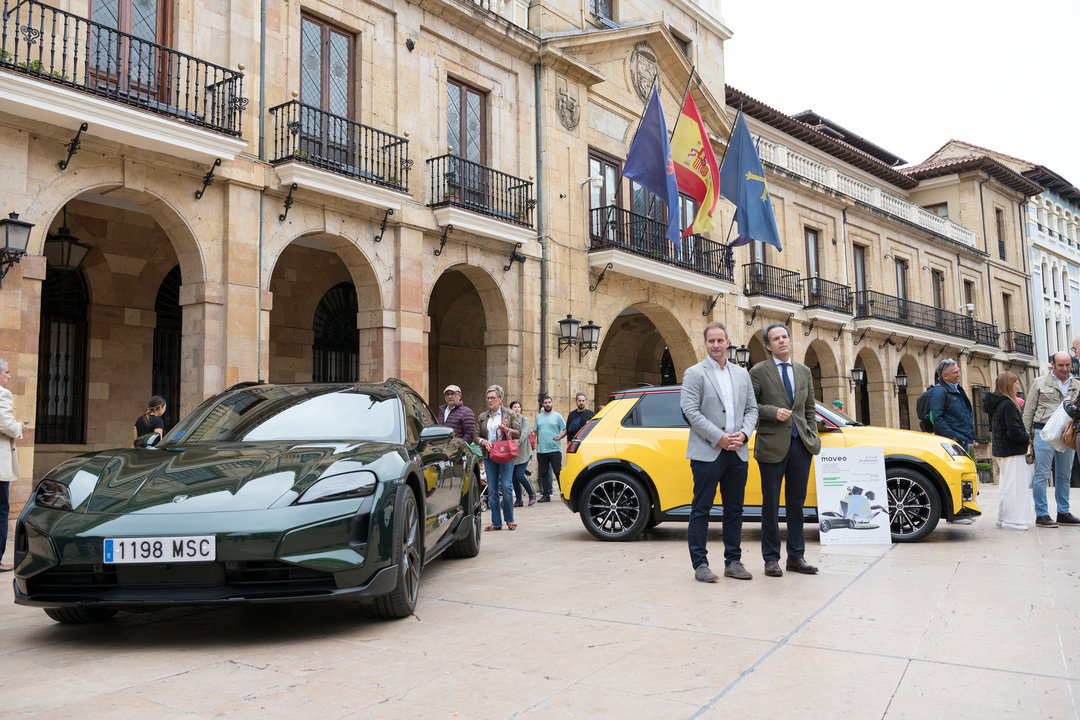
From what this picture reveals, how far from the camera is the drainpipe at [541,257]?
16969 millimetres

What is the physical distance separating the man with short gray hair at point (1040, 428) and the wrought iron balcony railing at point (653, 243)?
10.1 meters

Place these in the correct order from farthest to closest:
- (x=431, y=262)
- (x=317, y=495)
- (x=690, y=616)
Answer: (x=431, y=262) < (x=690, y=616) < (x=317, y=495)

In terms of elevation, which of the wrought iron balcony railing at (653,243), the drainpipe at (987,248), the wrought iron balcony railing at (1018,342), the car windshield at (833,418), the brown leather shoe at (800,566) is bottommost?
the brown leather shoe at (800,566)

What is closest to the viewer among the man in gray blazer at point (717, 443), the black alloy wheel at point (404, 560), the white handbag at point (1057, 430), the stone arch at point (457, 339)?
the black alloy wheel at point (404, 560)

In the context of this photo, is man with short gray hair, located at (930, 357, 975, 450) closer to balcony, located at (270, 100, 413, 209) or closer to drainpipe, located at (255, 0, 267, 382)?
balcony, located at (270, 100, 413, 209)

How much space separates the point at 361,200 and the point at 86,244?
14.7ft

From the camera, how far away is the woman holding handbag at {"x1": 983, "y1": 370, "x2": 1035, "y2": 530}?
8.88 m

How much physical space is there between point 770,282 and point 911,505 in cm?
1703

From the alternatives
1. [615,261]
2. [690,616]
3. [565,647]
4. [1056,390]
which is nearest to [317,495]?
[565,647]

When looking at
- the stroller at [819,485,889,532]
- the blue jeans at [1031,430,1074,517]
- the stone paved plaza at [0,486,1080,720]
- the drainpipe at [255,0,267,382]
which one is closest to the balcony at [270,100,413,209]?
the drainpipe at [255,0,267,382]

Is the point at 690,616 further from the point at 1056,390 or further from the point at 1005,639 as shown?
the point at 1056,390

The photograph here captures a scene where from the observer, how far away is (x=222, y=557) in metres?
4.05

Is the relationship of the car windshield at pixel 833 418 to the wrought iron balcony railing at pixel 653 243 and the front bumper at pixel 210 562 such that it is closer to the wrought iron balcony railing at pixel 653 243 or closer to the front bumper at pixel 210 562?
the front bumper at pixel 210 562

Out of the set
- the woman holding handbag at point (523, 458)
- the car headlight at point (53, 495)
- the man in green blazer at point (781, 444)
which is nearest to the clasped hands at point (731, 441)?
the man in green blazer at point (781, 444)
